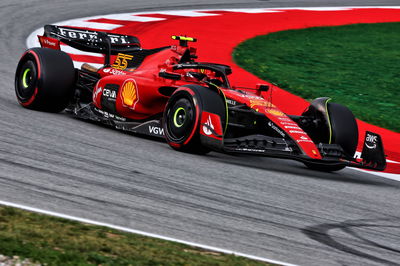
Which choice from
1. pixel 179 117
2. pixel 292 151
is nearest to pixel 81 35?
Result: pixel 179 117

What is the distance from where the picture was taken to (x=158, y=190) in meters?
6.31

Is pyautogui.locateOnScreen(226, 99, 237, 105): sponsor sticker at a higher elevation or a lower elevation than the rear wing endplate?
higher

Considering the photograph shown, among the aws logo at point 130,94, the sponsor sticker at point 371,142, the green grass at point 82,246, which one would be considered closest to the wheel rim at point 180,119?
the aws logo at point 130,94

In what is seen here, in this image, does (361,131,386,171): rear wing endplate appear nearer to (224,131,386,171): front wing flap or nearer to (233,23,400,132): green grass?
(224,131,386,171): front wing flap

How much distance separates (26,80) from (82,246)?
5.69m

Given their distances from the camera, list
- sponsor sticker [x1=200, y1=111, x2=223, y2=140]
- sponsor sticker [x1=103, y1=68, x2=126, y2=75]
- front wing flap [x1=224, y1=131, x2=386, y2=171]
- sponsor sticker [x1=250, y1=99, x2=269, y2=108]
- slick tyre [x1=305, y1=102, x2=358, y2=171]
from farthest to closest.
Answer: sponsor sticker [x1=103, y1=68, x2=126, y2=75] < slick tyre [x1=305, y1=102, x2=358, y2=171] < sponsor sticker [x1=250, y1=99, x2=269, y2=108] < sponsor sticker [x1=200, y1=111, x2=223, y2=140] < front wing flap [x1=224, y1=131, x2=386, y2=171]

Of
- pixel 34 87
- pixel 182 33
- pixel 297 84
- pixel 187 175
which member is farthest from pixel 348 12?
pixel 187 175

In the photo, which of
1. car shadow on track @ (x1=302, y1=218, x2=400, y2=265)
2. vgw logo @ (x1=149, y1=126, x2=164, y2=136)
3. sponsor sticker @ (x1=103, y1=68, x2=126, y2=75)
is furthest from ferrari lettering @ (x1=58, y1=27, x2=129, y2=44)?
car shadow on track @ (x1=302, y1=218, x2=400, y2=265)

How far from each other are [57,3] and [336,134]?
11772mm

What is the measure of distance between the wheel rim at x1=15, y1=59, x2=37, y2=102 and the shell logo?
1.21m

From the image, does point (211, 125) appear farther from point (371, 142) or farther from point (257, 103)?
point (371, 142)

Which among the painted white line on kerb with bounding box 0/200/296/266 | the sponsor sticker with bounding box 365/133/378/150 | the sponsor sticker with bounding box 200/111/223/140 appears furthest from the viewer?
the sponsor sticker with bounding box 365/133/378/150

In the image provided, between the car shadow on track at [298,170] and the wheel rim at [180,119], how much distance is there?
1.57ft

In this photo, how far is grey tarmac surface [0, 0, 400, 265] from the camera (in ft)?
17.5
